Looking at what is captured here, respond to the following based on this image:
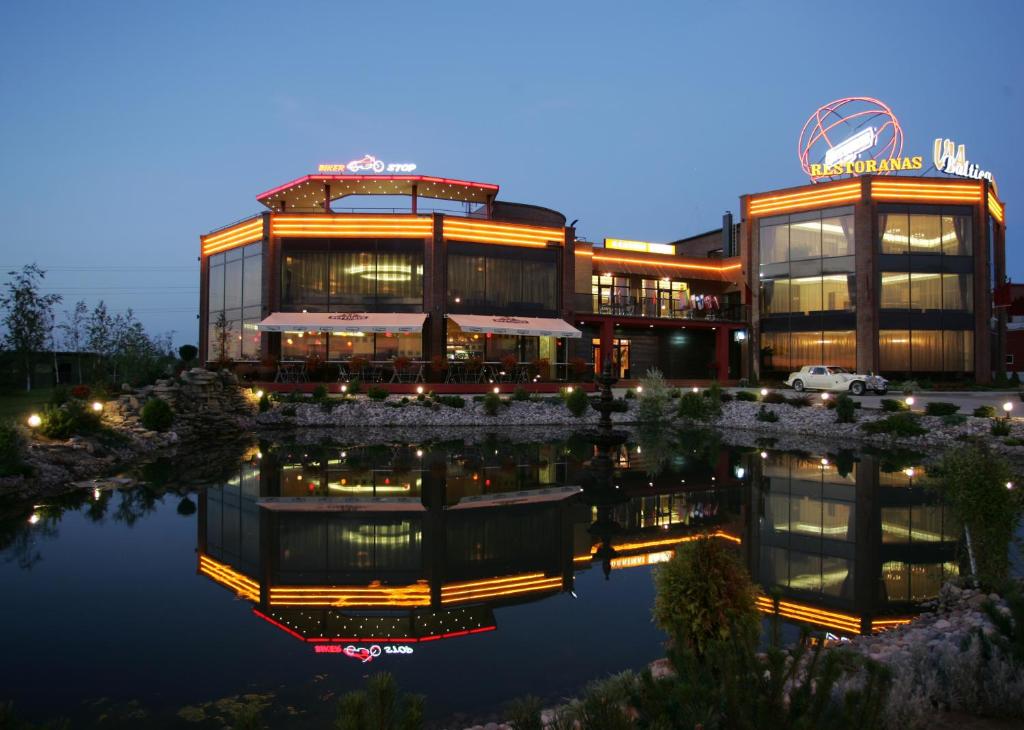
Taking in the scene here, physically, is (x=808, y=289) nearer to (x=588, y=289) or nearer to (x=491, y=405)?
(x=588, y=289)

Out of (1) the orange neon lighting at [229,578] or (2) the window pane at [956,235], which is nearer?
(1) the orange neon lighting at [229,578]

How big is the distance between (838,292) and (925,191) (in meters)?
7.01

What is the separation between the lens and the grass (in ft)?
55.3

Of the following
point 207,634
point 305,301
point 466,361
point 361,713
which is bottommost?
point 207,634

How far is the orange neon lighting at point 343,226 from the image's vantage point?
32000 millimetres

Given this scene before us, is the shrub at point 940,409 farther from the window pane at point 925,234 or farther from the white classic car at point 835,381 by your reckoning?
the window pane at point 925,234

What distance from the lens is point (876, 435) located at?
2048cm

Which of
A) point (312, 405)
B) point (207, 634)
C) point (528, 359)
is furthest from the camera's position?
point (528, 359)

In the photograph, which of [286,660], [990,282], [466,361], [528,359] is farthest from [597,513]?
[990,282]

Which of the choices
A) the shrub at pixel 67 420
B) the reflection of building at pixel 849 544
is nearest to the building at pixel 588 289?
the shrub at pixel 67 420

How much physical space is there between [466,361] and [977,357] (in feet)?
92.2

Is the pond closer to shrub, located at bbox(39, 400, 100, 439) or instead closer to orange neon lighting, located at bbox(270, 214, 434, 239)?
shrub, located at bbox(39, 400, 100, 439)

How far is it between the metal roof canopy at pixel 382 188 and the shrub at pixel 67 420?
19216 millimetres

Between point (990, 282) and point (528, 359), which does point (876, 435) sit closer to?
point (528, 359)
